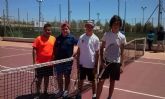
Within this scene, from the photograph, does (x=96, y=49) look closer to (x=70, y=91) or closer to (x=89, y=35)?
(x=89, y=35)

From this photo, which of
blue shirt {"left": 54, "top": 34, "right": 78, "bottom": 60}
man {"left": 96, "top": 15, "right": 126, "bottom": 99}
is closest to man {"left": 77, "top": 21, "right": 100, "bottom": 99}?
man {"left": 96, "top": 15, "right": 126, "bottom": 99}

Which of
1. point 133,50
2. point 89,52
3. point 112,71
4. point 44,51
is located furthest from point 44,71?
point 133,50

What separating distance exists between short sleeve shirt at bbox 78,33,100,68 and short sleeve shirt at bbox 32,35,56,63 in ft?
2.59

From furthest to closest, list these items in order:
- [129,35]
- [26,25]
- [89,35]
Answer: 1. [26,25]
2. [129,35]
3. [89,35]

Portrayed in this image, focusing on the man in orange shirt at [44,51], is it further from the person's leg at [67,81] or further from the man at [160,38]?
the man at [160,38]

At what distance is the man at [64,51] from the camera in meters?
7.20

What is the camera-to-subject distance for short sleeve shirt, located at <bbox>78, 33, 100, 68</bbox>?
6930 millimetres

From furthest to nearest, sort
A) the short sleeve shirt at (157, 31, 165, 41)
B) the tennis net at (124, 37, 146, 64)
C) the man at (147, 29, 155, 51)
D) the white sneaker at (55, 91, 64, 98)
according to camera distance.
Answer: the man at (147, 29, 155, 51)
the short sleeve shirt at (157, 31, 165, 41)
the tennis net at (124, 37, 146, 64)
the white sneaker at (55, 91, 64, 98)

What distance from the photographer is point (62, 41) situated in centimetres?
721

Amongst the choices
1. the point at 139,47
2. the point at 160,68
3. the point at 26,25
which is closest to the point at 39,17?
the point at 26,25

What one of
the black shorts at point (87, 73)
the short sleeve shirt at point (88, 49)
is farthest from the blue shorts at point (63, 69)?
the short sleeve shirt at point (88, 49)

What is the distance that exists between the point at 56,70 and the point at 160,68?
7879 mm

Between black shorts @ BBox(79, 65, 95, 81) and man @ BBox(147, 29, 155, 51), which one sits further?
man @ BBox(147, 29, 155, 51)

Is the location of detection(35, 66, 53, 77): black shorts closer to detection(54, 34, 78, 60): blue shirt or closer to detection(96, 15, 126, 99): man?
detection(54, 34, 78, 60): blue shirt
